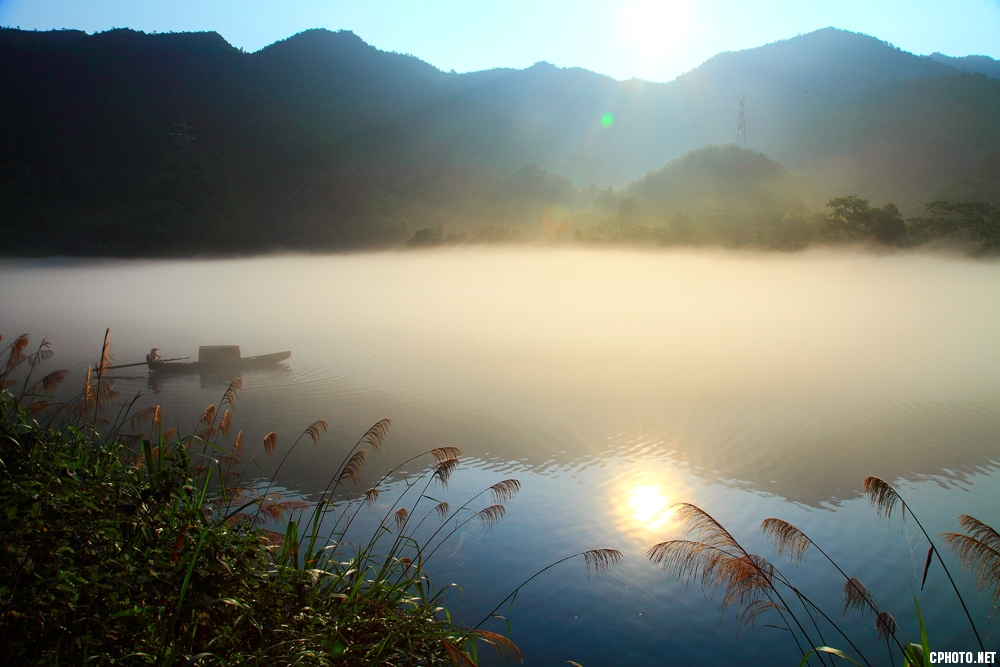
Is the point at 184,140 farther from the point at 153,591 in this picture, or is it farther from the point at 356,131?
the point at 153,591

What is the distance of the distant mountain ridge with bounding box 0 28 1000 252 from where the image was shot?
171ft

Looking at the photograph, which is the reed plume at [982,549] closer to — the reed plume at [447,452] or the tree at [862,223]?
the reed plume at [447,452]

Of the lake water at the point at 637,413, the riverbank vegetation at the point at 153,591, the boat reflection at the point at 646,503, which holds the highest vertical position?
the riverbank vegetation at the point at 153,591

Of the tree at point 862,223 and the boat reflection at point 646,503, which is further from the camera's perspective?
the tree at point 862,223

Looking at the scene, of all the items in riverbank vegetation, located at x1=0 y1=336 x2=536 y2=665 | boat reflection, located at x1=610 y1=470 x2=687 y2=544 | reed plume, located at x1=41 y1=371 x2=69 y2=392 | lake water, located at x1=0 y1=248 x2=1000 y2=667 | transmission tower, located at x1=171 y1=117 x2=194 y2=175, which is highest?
transmission tower, located at x1=171 y1=117 x2=194 y2=175

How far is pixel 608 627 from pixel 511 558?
4.34 ft

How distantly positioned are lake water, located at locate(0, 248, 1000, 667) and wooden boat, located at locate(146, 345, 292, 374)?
0.38 m

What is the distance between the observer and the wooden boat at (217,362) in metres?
14.6

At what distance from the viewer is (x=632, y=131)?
88.4 metres

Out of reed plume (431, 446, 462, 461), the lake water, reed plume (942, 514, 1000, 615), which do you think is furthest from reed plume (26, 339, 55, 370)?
reed plume (942, 514, 1000, 615)

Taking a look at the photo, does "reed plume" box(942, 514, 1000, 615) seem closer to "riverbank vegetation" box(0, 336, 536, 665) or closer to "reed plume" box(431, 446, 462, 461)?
"riverbank vegetation" box(0, 336, 536, 665)

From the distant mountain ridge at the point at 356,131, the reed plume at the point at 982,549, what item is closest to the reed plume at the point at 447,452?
the reed plume at the point at 982,549

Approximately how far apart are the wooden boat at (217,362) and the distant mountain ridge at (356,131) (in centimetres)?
4270

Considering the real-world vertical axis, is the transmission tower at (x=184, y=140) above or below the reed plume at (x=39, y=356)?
above
